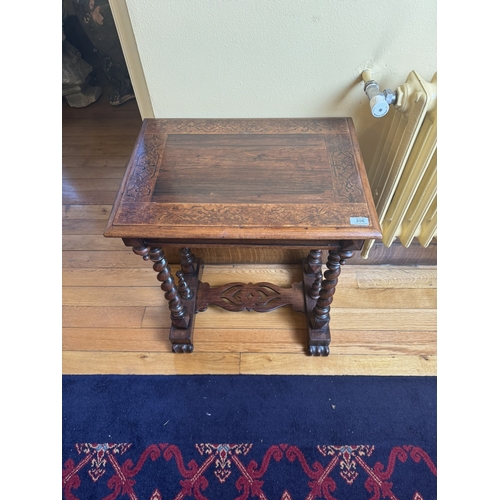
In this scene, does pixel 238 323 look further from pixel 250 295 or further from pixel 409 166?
pixel 409 166

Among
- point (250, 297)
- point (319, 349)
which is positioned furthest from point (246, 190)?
point (319, 349)

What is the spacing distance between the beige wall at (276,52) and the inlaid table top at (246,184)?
0.07 metres

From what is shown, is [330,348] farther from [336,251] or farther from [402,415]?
[336,251]

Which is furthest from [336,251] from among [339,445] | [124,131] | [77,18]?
[77,18]

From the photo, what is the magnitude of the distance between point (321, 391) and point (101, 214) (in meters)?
1.28

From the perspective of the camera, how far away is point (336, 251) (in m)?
0.88

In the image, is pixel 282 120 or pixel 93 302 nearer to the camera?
pixel 282 120

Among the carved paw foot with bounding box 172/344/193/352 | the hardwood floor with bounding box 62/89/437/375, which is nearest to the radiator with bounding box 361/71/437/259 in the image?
the hardwood floor with bounding box 62/89/437/375

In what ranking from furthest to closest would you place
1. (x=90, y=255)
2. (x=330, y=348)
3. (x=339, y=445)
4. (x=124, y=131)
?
(x=124, y=131)
(x=90, y=255)
(x=330, y=348)
(x=339, y=445)

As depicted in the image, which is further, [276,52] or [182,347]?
[182,347]

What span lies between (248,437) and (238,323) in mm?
381

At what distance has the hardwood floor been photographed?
118 cm

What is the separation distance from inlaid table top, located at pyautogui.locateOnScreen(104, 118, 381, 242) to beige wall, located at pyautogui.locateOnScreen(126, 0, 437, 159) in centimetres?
7

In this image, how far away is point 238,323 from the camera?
1.27m
